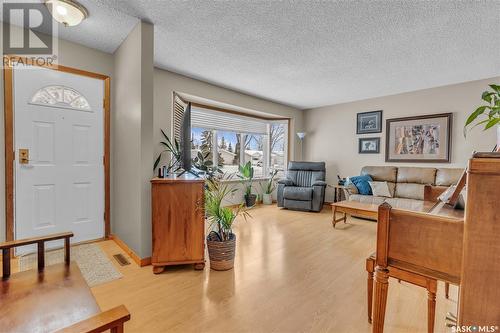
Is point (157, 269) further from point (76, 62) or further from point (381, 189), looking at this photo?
point (381, 189)

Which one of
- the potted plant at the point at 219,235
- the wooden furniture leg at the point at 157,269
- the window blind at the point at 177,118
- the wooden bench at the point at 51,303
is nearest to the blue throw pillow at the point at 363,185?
the potted plant at the point at 219,235

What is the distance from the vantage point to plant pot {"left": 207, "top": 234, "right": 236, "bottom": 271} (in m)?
2.24

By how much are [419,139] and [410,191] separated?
3.26 ft

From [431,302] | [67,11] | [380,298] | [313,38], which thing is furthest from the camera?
[313,38]

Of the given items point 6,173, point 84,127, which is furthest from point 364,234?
point 6,173

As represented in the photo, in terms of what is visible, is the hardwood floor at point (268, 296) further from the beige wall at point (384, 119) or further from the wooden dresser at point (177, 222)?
the beige wall at point (384, 119)

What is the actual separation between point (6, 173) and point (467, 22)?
15.2 feet

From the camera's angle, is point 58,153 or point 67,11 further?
point 58,153

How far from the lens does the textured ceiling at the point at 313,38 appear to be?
1983 mm

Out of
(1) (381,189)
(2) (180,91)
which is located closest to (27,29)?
(2) (180,91)

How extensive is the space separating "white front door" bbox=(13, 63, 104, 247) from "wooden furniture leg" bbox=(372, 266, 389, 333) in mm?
3056

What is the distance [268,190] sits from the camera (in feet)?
18.1

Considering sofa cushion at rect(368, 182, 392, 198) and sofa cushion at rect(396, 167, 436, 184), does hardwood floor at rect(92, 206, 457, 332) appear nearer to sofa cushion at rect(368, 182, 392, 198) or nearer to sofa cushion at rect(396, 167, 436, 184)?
sofa cushion at rect(368, 182, 392, 198)

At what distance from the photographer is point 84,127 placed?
2766 millimetres
